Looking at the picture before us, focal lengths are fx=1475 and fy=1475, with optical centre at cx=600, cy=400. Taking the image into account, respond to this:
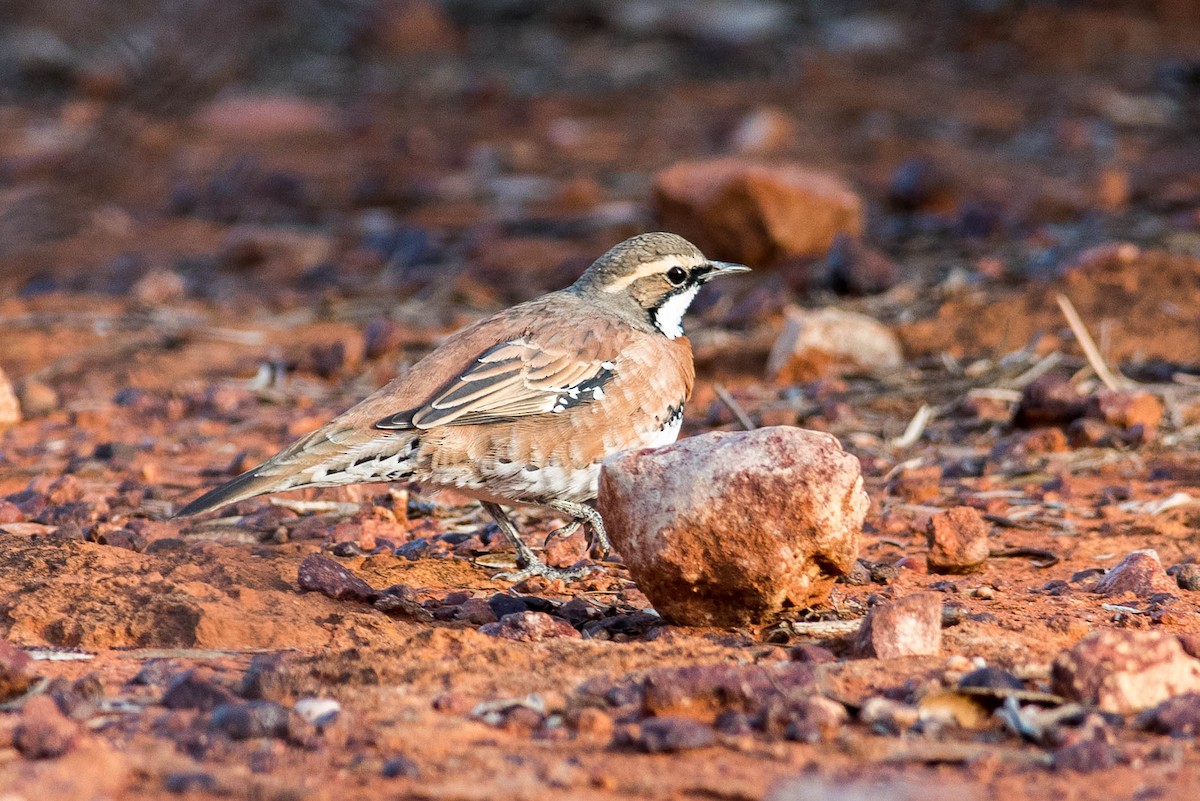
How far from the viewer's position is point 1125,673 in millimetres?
4090

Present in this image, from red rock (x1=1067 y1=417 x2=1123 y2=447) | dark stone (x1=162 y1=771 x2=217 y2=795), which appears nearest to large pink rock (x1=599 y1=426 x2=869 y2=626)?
dark stone (x1=162 y1=771 x2=217 y2=795)

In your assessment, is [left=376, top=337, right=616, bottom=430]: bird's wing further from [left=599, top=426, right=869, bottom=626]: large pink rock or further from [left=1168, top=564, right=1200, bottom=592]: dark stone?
[left=1168, top=564, right=1200, bottom=592]: dark stone

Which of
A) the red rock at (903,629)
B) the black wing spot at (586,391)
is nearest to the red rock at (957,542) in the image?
the red rock at (903,629)

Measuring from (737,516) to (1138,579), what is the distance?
1792 mm

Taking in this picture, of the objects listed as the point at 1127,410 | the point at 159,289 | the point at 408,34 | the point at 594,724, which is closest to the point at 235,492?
the point at 594,724

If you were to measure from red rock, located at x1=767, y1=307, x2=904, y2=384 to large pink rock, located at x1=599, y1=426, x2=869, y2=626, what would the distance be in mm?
4462

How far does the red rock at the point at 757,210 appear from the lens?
39.1 feet

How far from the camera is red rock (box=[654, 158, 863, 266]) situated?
11.9 m

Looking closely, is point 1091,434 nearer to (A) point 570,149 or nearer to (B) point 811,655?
(B) point 811,655

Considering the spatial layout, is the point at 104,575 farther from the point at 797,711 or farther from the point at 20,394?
the point at 20,394

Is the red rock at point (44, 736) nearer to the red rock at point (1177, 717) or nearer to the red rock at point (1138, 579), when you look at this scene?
the red rock at point (1177, 717)

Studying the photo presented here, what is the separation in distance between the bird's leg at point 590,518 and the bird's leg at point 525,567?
0.21 m

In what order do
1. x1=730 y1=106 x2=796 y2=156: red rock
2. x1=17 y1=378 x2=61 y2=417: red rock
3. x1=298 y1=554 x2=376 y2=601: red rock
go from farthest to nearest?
1. x1=730 y1=106 x2=796 y2=156: red rock
2. x1=17 y1=378 x2=61 y2=417: red rock
3. x1=298 y1=554 x2=376 y2=601: red rock

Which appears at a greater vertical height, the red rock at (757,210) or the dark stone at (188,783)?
the red rock at (757,210)
